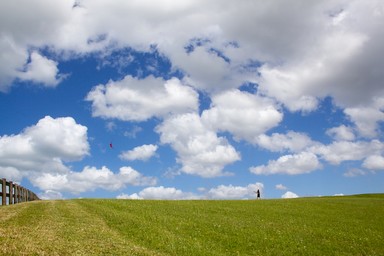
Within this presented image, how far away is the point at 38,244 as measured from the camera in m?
18.5

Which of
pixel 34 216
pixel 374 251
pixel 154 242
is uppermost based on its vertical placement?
pixel 34 216

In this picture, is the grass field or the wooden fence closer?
the grass field

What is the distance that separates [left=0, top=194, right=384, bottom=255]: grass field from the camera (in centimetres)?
1947

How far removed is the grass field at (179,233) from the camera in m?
19.5

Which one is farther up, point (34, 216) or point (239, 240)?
point (34, 216)

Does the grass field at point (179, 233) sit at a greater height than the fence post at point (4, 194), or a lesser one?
lesser

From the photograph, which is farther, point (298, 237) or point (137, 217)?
point (137, 217)

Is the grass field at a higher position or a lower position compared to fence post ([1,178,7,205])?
lower

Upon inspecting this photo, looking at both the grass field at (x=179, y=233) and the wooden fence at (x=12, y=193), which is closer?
the grass field at (x=179, y=233)

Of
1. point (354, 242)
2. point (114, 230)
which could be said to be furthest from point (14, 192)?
point (354, 242)

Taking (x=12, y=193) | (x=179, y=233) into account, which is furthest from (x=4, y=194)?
(x=179, y=233)

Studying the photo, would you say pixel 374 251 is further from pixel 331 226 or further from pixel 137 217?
pixel 137 217

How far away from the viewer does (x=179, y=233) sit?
24.8 metres

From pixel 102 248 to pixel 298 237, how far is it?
43.4ft
